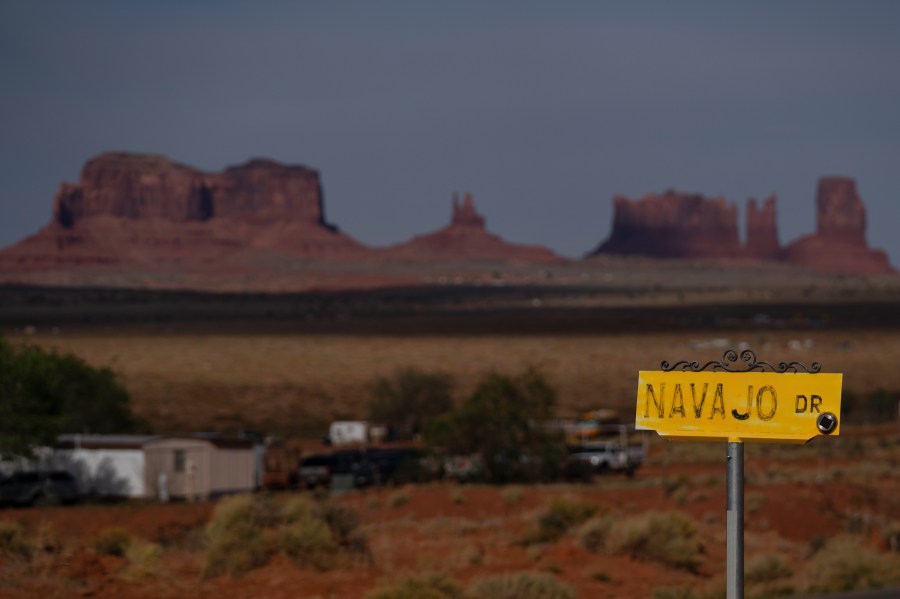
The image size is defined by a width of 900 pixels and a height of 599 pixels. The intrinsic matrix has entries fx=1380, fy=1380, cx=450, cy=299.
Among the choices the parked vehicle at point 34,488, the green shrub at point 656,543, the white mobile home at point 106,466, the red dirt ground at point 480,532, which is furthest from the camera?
the white mobile home at point 106,466

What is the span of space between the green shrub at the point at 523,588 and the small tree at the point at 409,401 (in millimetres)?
37862

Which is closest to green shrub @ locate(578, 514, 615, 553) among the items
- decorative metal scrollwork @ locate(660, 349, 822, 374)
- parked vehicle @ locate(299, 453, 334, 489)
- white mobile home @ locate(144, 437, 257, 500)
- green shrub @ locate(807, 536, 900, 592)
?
green shrub @ locate(807, 536, 900, 592)

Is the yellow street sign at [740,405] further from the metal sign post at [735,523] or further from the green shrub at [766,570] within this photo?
the green shrub at [766,570]

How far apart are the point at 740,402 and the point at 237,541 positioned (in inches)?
596

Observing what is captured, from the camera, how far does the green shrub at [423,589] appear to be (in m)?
15.9

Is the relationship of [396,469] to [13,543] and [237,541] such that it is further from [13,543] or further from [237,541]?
[13,543]

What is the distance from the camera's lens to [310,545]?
20438 mm

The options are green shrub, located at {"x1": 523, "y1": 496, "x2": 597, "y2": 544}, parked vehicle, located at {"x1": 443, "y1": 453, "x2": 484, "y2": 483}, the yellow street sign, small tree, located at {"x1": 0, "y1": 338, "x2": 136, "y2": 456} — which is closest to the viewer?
the yellow street sign

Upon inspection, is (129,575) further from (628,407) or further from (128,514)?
(628,407)

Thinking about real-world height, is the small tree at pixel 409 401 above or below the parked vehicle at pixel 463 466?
above

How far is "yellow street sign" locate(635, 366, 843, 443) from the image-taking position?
5844mm

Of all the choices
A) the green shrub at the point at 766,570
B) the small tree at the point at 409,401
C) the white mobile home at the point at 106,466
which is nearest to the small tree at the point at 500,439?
the white mobile home at the point at 106,466

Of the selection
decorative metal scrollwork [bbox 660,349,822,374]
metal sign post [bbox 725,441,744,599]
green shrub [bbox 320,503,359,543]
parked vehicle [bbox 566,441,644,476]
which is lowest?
green shrub [bbox 320,503,359,543]

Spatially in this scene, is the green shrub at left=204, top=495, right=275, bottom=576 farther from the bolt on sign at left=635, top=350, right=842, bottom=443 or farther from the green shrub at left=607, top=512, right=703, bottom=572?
the bolt on sign at left=635, top=350, right=842, bottom=443
